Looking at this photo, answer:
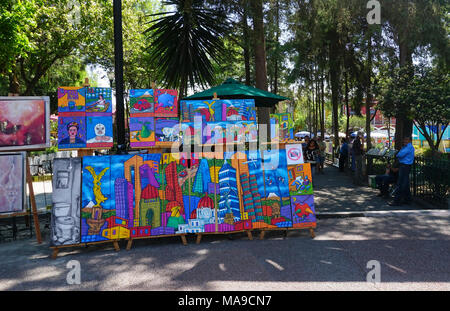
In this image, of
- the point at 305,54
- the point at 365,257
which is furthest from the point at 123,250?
the point at 305,54

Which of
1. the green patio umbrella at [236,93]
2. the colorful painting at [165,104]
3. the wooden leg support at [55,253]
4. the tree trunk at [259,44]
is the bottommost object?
the wooden leg support at [55,253]

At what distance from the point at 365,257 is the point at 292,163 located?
1941mm

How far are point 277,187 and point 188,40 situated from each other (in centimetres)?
598

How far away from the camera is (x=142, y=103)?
6.22 meters

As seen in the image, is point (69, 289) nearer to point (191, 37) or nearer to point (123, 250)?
point (123, 250)

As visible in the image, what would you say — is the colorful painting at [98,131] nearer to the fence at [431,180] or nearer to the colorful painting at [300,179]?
the colorful painting at [300,179]

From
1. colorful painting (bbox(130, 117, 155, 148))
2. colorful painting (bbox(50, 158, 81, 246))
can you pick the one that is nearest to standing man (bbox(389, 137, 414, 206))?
colorful painting (bbox(130, 117, 155, 148))

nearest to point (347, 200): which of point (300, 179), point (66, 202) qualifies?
point (300, 179)

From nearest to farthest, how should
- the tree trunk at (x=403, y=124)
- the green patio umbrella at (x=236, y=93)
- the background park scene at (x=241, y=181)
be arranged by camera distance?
the background park scene at (x=241, y=181) → the green patio umbrella at (x=236, y=93) → the tree trunk at (x=403, y=124)

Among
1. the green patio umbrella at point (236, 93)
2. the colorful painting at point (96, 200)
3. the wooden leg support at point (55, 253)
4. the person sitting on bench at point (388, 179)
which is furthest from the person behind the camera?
the person sitting on bench at point (388, 179)

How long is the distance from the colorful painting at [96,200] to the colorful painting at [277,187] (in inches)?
100

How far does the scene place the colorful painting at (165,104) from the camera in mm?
6266

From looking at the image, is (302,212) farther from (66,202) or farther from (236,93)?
(66,202)

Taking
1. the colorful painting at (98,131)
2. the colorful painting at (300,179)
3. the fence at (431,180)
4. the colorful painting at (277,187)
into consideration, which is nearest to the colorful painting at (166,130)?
the colorful painting at (98,131)
